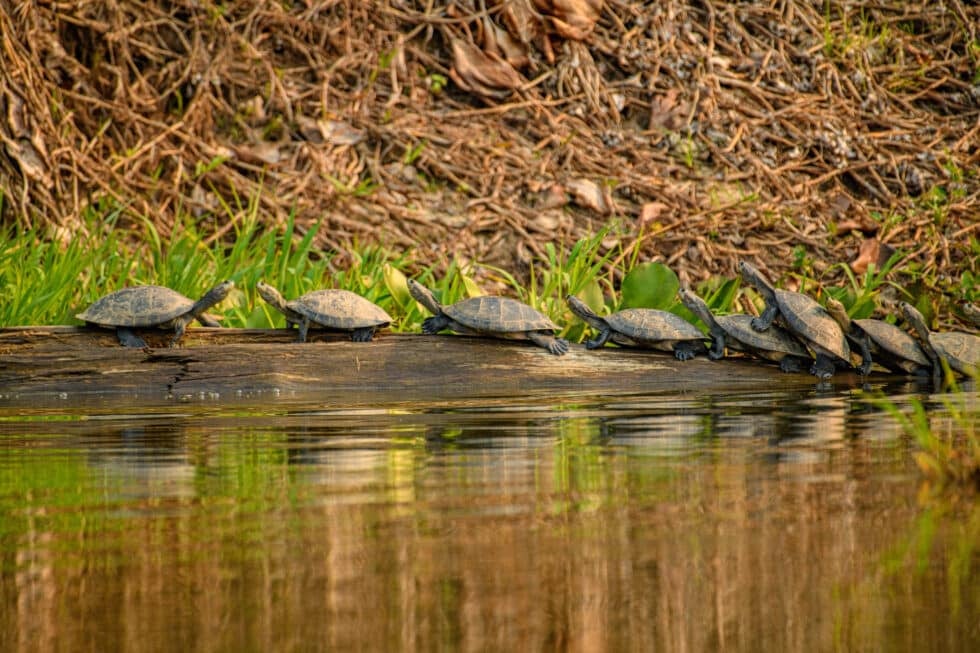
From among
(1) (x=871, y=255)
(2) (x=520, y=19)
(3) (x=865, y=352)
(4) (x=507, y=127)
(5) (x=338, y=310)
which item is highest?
(2) (x=520, y=19)

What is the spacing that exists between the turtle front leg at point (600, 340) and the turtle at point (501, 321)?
0.21 metres

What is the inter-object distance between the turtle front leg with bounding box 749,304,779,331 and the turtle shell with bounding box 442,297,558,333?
3.77 feet

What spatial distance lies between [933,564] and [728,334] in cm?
503

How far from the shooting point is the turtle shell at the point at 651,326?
6531 millimetres

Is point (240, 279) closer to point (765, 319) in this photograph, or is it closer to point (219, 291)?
point (219, 291)

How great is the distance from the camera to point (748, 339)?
6.66 metres

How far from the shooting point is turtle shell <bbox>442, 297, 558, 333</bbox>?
20.8 ft

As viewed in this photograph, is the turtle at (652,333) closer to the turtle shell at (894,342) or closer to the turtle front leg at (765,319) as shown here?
the turtle front leg at (765,319)

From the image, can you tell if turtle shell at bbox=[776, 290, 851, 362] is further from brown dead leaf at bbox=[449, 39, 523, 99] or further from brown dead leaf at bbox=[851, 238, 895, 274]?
brown dead leaf at bbox=[449, 39, 523, 99]

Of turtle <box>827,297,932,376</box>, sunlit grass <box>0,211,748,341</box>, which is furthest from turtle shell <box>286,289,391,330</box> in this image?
turtle <box>827,297,932,376</box>

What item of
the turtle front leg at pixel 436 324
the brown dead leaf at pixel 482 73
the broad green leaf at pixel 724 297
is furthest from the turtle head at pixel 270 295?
the brown dead leaf at pixel 482 73

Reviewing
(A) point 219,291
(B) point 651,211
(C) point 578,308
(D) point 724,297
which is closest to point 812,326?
(C) point 578,308

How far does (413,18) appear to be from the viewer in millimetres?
11562

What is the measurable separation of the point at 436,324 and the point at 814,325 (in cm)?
208
